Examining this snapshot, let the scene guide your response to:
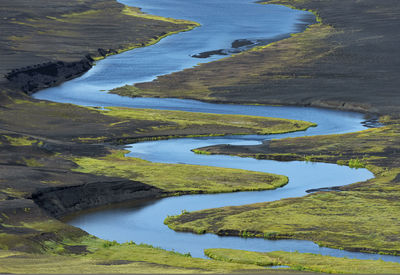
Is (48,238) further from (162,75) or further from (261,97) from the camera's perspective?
(162,75)

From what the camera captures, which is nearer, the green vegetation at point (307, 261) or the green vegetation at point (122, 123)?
the green vegetation at point (307, 261)

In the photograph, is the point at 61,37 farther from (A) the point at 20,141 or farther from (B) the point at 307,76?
(A) the point at 20,141

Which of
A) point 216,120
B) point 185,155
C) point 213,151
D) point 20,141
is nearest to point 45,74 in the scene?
point 216,120

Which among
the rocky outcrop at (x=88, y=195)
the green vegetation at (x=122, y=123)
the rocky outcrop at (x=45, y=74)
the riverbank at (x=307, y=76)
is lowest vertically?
the rocky outcrop at (x=88, y=195)

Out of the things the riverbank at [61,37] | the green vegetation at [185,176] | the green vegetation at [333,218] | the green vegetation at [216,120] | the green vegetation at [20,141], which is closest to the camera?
the green vegetation at [333,218]

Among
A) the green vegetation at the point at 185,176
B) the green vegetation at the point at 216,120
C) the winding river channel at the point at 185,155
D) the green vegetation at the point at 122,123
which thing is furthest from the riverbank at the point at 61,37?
the green vegetation at the point at 185,176

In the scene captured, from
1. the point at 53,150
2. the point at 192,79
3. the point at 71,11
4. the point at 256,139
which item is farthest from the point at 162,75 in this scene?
the point at 71,11

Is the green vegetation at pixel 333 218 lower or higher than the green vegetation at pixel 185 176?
higher

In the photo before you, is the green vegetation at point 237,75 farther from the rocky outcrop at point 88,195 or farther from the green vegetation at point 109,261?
the green vegetation at point 109,261
